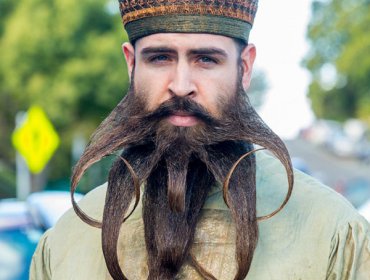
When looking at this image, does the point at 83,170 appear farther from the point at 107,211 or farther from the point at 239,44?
the point at 239,44

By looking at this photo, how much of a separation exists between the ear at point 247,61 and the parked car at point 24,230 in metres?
3.96

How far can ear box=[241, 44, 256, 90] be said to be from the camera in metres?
3.56

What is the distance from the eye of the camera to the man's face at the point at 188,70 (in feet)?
11.1

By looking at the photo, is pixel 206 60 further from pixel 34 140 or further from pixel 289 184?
pixel 34 140

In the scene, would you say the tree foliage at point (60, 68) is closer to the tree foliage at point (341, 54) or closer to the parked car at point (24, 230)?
the tree foliage at point (341, 54)

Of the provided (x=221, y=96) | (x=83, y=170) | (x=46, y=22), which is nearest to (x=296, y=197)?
(x=221, y=96)

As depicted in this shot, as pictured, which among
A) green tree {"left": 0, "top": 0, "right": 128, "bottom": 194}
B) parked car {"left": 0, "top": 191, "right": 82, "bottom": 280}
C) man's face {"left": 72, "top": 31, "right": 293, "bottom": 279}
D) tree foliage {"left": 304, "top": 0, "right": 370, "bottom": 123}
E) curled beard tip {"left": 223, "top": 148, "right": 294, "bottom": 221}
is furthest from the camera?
tree foliage {"left": 304, "top": 0, "right": 370, "bottom": 123}

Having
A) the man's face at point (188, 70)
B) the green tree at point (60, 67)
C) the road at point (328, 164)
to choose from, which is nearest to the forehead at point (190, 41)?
the man's face at point (188, 70)

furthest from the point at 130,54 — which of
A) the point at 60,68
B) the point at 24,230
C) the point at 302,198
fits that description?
the point at 60,68

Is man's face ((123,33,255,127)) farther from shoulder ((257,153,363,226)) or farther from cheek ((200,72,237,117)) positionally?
shoulder ((257,153,363,226))

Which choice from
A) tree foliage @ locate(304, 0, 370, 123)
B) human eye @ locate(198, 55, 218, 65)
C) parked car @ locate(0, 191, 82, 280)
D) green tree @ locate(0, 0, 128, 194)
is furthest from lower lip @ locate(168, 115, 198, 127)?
tree foliage @ locate(304, 0, 370, 123)

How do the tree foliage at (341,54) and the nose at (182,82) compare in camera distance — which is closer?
the nose at (182,82)

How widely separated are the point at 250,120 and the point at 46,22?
28.6 m

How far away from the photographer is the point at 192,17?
135 inches
